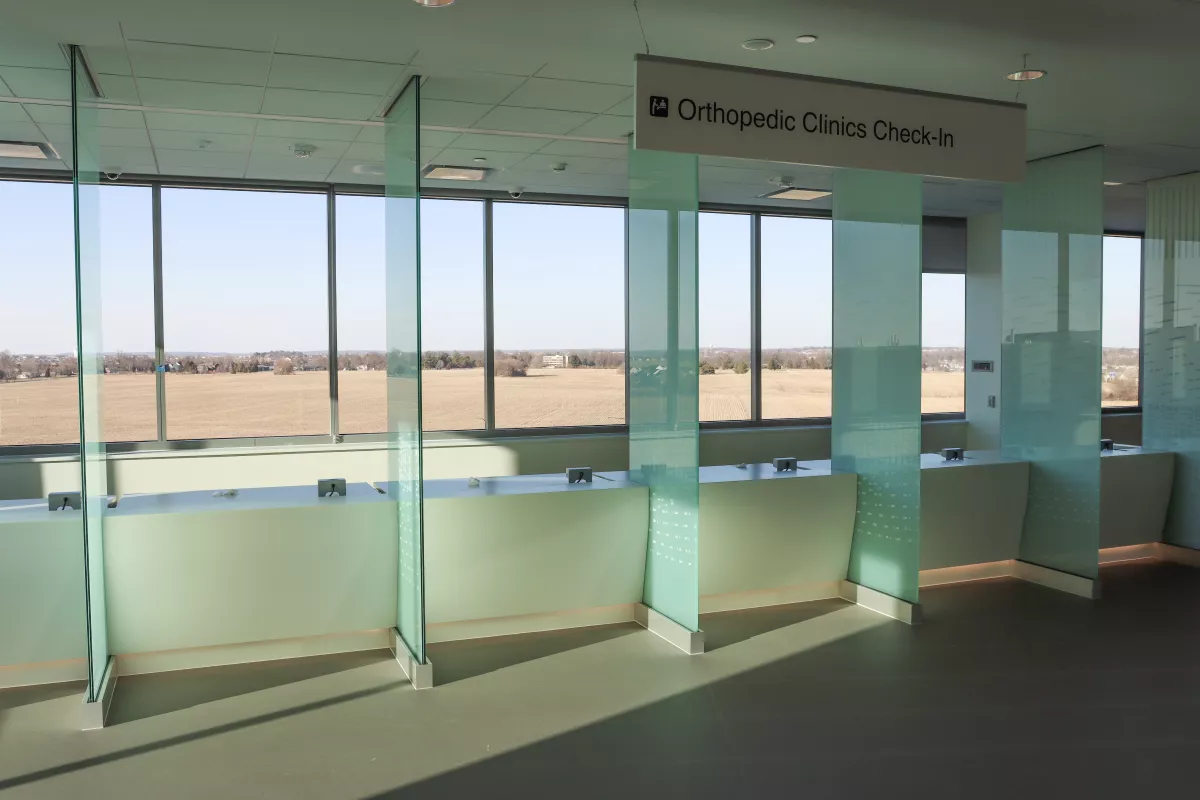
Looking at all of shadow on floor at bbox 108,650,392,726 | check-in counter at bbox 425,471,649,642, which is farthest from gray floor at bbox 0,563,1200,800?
check-in counter at bbox 425,471,649,642

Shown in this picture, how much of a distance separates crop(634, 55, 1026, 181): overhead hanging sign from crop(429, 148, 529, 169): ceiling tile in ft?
9.85

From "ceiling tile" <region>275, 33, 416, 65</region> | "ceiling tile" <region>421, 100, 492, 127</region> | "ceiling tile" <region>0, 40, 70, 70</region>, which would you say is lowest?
"ceiling tile" <region>0, 40, 70, 70</region>

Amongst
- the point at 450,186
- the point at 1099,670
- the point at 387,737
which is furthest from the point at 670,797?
the point at 450,186

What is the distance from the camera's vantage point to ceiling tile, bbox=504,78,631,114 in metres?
4.73

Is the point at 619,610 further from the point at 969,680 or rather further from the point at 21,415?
the point at 21,415

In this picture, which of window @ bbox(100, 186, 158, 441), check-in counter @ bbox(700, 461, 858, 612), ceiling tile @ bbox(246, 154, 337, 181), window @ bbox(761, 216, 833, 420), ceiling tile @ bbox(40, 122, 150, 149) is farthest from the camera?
window @ bbox(761, 216, 833, 420)

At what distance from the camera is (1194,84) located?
479cm

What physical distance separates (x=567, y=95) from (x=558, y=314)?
3.68 metres

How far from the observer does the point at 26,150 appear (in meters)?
5.96

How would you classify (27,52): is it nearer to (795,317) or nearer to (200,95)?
→ (200,95)

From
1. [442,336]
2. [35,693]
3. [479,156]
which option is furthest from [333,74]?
[442,336]

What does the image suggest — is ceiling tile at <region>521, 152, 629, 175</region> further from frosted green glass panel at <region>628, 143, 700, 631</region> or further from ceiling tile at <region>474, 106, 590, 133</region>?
frosted green glass panel at <region>628, 143, 700, 631</region>

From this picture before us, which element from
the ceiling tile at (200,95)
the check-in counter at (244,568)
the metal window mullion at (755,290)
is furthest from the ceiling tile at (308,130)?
the metal window mullion at (755,290)

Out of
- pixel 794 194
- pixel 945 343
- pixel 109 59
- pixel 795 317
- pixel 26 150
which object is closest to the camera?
pixel 109 59
